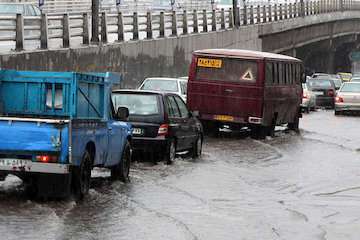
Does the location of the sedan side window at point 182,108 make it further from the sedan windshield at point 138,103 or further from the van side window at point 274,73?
the van side window at point 274,73

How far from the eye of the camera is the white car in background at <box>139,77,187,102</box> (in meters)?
26.5

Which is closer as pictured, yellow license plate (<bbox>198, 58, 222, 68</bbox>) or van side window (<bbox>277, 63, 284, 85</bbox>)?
yellow license plate (<bbox>198, 58, 222, 68</bbox>)

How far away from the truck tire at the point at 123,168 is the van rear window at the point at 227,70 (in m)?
10.6

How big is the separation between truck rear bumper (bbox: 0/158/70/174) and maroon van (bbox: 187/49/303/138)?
13923 millimetres

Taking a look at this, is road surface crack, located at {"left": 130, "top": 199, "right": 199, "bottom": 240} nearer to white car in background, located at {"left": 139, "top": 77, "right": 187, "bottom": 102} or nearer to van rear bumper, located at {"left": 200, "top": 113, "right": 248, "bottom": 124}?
van rear bumper, located at {"left": 200, "top": 113, "right": 248, "bottom": 124}

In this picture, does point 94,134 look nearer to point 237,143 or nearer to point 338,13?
point 237,143

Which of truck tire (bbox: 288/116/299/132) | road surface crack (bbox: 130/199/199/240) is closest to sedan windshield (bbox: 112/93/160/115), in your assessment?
road surface crack (bbox: 130/199/199/240)

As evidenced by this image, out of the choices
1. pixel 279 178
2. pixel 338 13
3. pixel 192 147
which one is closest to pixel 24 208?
pixel 279 178

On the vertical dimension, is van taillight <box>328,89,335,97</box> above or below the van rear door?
below

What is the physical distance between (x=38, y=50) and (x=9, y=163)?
13401 millimetres

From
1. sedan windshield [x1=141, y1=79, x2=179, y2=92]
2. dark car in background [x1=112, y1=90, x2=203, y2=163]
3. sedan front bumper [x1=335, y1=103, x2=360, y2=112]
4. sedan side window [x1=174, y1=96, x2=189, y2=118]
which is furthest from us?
sedan front bumper [x1=335, y1=103, x2=360, y2=112]

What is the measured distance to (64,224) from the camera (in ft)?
33.0

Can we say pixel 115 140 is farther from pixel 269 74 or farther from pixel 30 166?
pixel 269 74

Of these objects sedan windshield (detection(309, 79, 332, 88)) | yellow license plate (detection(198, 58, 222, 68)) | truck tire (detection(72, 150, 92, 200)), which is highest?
yellow license plate (detection(198, 58, 222, 68))
